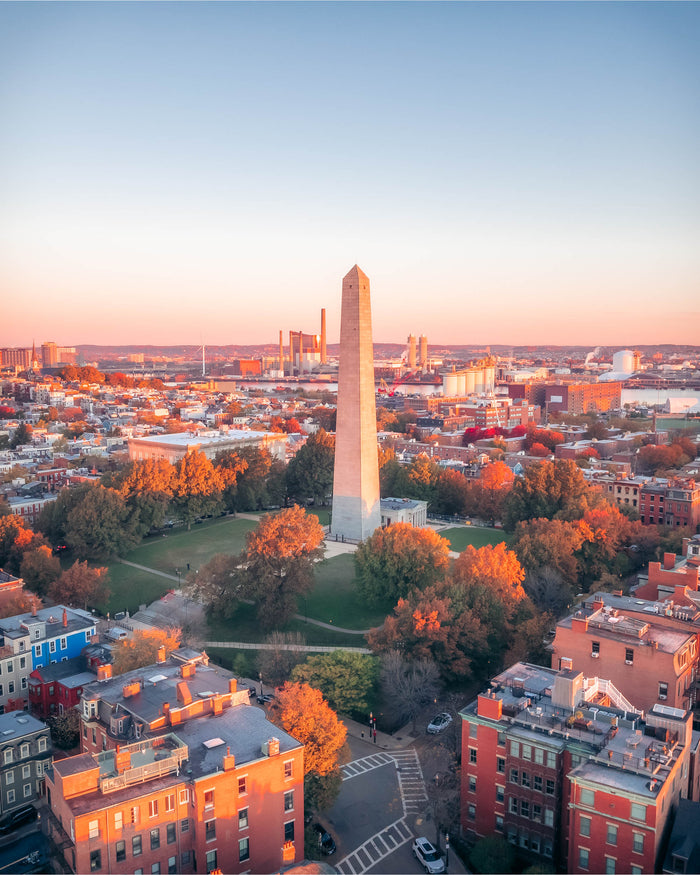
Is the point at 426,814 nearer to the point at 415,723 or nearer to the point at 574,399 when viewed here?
the point at 415,723

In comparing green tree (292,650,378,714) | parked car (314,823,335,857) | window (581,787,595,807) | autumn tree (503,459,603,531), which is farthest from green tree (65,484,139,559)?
window (581,787,595,807)

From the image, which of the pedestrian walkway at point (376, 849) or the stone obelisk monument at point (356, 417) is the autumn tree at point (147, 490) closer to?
the stone obelisk monument at point (356, 417)

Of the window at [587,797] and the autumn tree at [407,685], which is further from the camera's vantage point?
the autumn tree at [407,685]

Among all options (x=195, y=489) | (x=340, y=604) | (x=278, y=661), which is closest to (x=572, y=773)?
(x=278, y=661)

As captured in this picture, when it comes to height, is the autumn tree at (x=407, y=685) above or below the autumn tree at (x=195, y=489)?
below

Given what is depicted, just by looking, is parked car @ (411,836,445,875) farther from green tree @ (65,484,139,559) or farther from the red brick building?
green tree @ (65,484,139,559)

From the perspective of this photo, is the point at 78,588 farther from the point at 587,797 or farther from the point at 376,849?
the point at 587,797

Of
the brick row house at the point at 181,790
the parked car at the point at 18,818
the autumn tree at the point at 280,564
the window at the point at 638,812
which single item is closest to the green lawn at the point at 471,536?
the autumn tree at the point at 280,564

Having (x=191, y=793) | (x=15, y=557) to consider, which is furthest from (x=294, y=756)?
(x=15, y=557)
